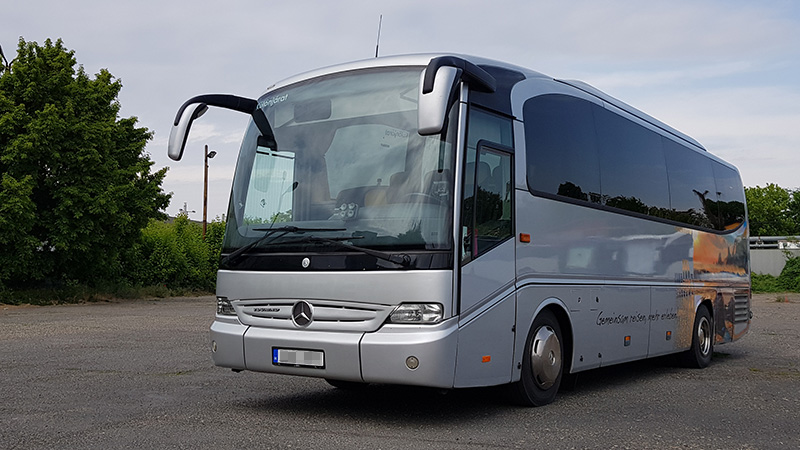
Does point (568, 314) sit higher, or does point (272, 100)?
point (272, 100)

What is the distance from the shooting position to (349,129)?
25.2ft

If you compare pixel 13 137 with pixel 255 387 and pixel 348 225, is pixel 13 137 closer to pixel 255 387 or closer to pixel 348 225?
pixel 255 387

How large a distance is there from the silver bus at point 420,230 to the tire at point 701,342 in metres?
3.03

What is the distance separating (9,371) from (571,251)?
676 centimetres

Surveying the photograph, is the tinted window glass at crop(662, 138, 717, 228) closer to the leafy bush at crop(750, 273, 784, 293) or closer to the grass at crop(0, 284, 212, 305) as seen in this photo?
the grass at crop(0, 284, 212, 305)

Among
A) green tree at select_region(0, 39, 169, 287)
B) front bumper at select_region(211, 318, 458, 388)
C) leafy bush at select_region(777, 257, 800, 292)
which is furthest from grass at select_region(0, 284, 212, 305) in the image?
leafy bush at select_region(777, 257, 800, 292)

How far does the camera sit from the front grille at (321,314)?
7039 mm

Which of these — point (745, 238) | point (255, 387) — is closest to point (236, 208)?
point (255, 387)

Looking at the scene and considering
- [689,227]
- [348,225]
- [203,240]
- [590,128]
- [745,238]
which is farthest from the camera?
[203,240]

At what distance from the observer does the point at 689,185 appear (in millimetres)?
12781

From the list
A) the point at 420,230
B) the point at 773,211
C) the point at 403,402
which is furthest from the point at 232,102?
the point at 773,211

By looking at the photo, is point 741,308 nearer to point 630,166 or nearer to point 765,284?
point 630,166

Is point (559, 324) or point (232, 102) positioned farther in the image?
point (559, 324)

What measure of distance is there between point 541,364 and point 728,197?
7.63 m
